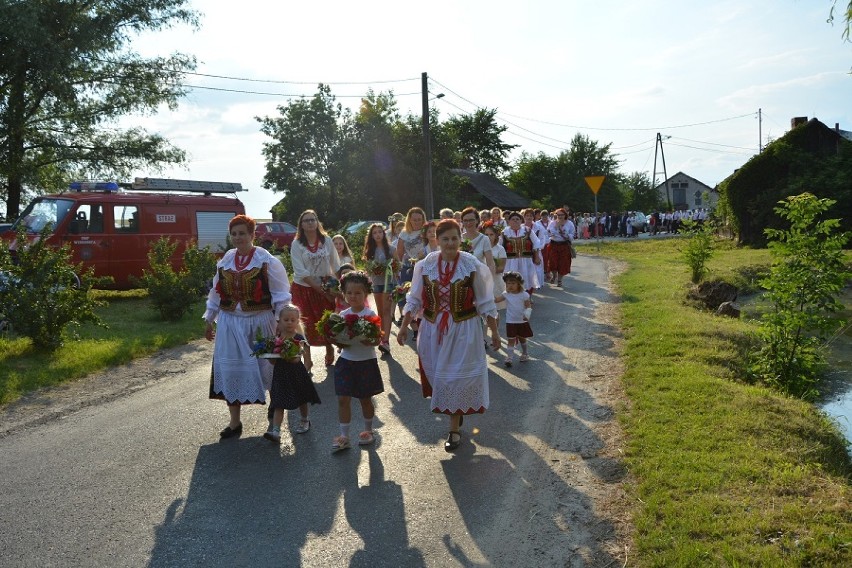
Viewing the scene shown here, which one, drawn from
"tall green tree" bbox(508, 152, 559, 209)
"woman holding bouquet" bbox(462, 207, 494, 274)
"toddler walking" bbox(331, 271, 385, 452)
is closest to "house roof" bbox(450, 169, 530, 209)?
"tall green tree" bbox(508, 152, 559, 209)

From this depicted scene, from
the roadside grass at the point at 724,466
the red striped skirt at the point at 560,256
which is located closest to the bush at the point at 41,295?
the roadside grass at the point at 724,466

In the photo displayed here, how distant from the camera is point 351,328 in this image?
648cm

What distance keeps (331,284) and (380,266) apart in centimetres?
285

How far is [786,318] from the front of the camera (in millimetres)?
8898

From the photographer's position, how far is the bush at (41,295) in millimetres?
10695

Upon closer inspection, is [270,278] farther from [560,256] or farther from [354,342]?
[560,256]

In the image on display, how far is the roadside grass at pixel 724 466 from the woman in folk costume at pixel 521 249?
4.48 meters

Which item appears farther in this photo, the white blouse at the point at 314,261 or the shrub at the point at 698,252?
the shrub at the point at 698,252

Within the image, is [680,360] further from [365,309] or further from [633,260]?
[633,260]

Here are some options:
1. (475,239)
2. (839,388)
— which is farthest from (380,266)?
(839,388)

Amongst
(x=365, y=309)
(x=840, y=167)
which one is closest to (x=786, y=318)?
(x=365, y=309)

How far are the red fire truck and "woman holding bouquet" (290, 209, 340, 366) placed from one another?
8564mm

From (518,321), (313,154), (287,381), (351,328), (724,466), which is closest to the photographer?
(724,466)

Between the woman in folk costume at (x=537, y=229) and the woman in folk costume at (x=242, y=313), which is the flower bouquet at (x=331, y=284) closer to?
the woman in folk costume at (x=242, y=313)
